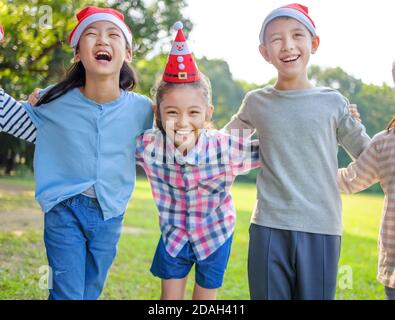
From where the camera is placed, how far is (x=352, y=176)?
2178mm

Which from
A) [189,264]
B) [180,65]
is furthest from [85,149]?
[189,264]

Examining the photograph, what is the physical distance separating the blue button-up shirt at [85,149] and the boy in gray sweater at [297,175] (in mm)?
513

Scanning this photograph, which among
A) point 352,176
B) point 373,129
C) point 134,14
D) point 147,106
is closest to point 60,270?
point 147,106

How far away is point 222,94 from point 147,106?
17.4m

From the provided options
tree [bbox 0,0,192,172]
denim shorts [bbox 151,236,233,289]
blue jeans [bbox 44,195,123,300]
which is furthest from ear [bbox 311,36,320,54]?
tree [bbox 0,0,192,172]

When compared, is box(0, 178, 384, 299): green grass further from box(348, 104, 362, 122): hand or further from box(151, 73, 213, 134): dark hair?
box(151, 73, 213, 134): dark hair

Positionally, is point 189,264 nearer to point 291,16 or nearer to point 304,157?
point 304,157

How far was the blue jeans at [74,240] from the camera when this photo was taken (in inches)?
83.0

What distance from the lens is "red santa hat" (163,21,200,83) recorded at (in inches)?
85.8

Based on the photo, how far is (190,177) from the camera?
7.12ft

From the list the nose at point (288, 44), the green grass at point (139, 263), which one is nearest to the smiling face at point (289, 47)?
the nose at point (288, 44)

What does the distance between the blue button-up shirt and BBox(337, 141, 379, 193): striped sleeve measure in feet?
2.63

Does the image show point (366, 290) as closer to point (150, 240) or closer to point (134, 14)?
point (150, 240)

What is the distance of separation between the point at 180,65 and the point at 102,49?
0.30 meters
